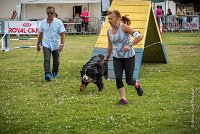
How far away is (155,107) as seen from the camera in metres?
8.82

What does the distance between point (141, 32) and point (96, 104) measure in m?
4.23

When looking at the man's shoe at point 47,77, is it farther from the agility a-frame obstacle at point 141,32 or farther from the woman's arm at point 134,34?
the woman's arm at point 134,34

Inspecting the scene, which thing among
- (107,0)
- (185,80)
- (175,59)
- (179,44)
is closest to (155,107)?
(185,80)

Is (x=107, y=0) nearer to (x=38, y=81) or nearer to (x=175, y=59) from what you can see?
(x=175, y=59)

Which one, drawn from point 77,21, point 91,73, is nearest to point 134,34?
point 91,73

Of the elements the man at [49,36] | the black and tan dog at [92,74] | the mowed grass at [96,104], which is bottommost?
the mowed grass at [96,104]

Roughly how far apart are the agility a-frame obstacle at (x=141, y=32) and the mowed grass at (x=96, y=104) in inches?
20.9

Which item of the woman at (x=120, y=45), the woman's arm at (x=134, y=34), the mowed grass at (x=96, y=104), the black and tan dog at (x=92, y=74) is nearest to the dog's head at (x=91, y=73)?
the black and tan dog at (x=92, y=74)

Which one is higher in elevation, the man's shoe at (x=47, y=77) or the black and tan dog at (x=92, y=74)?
the black and tan dog at (x=92, y=74)

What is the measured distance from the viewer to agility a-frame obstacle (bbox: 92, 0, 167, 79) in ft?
41.7

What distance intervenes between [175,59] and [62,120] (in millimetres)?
9819

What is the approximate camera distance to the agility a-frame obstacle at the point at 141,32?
41.7 feet

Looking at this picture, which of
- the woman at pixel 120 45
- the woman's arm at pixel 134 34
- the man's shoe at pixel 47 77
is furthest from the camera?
the man's shoe at pixel 47 77

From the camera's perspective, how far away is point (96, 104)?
9.20 meters
